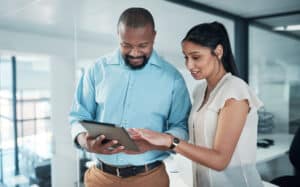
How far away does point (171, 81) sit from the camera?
143 cm

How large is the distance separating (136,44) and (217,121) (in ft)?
1.61

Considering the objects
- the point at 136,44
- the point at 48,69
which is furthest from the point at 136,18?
the point at 48,69

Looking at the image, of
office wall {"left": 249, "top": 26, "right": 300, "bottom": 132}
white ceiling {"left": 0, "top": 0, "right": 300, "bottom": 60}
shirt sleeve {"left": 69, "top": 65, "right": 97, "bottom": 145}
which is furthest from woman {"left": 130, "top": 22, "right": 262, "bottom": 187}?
office wall {"left": 249, "top": 26, "right": 300, "bottom": 132}

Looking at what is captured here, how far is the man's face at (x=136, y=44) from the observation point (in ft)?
4.40

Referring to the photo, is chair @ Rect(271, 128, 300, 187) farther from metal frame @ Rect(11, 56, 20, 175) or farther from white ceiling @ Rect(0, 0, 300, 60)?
metal frame @ Rect(11, 56, 20, 175)

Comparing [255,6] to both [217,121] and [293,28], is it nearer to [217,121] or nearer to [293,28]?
[293,28]

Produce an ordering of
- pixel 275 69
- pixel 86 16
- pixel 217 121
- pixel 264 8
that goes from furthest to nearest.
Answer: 1. pixel 275 69
2. pixel 264 8
3. pixel 86 16
4. pixel 217 121

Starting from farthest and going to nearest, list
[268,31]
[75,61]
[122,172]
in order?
[268,31]
[75,61]
[122,172]

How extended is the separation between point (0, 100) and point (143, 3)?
1.21 m

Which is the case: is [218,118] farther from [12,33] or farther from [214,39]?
[12,33]

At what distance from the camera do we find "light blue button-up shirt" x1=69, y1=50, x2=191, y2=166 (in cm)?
141

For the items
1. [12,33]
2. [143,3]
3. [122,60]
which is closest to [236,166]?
[122,60]

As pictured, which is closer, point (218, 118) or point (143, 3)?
point (218, 118)

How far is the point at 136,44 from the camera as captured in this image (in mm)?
1351
